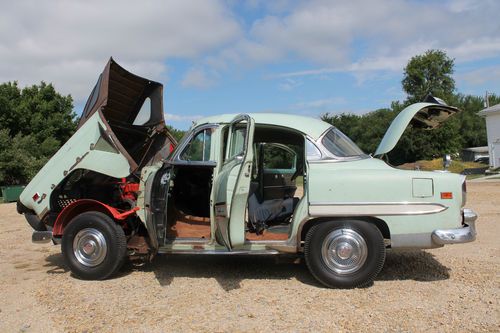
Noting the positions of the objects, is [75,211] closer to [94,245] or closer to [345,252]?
[94,245]

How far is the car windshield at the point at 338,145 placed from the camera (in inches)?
232

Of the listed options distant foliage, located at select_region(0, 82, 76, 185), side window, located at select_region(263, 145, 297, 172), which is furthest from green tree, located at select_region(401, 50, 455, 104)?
side window, located at select_region(263, 145, 297, 172)

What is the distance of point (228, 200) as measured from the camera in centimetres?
544

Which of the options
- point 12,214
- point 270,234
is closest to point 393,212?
point 270,234

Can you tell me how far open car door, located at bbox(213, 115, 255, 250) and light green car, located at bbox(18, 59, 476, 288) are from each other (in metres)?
0.01

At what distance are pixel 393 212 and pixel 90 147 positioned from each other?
4036 millimetres

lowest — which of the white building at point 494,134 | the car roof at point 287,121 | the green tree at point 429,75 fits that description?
the car roof at point 287,121

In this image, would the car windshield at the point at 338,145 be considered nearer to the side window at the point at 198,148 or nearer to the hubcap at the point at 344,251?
the hubcap at the point at 344,251

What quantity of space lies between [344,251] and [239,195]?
1.42m

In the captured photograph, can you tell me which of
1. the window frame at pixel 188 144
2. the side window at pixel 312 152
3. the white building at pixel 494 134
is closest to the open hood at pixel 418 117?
the side window at pixel 312 152

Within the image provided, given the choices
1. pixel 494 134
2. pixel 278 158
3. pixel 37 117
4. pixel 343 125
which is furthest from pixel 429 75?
pixel 278 158

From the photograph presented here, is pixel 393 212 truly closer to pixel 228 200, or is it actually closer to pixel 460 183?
pixel 460 183

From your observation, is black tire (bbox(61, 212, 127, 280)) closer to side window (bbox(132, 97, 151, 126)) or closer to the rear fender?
the rear fender

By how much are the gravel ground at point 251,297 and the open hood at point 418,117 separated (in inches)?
67.9
